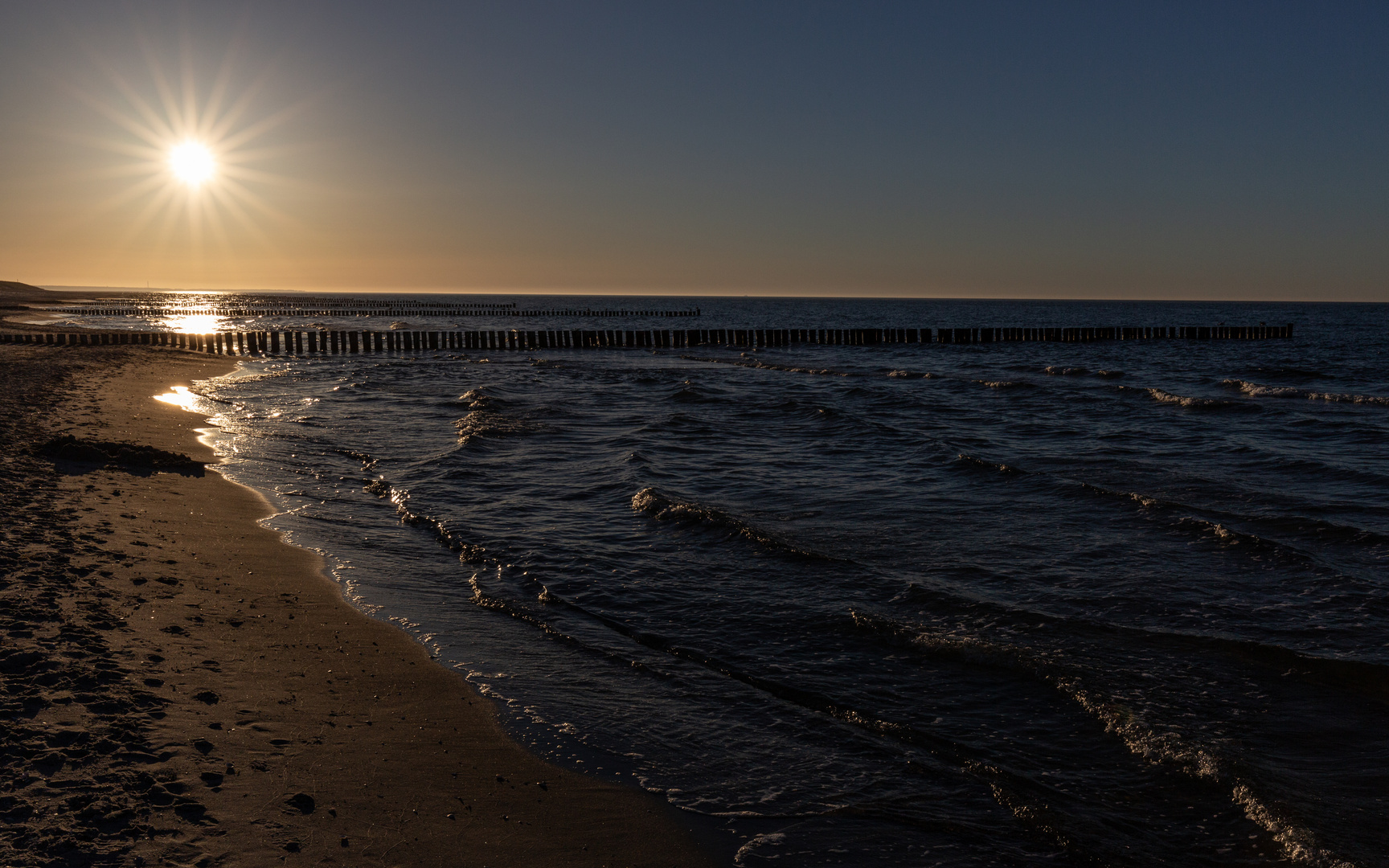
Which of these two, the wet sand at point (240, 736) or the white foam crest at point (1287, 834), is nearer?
the wet sand at point (240, 736)

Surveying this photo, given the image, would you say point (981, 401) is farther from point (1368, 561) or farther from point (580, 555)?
point (580, 555)

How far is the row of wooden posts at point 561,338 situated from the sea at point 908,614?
26827 mm

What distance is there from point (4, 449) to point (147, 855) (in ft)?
35.6

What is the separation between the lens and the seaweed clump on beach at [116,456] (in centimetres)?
1187

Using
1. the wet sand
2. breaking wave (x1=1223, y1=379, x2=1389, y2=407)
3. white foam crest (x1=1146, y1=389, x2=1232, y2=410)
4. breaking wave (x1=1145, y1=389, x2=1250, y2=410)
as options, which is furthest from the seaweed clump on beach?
breaking wave (x1=1223, y1=379, x2=1389, y2=407)

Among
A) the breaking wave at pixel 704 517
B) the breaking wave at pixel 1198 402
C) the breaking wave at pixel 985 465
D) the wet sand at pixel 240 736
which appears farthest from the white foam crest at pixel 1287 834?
the breaking wave at pixel 1198 402

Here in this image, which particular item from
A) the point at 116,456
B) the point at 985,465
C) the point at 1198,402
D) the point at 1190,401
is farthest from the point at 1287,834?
the point at 1190,401

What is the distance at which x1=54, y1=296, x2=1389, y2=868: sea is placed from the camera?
16.4 feet

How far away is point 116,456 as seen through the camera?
1219cm

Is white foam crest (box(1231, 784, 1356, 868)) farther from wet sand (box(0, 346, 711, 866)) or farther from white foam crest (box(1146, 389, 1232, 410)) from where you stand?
white foam crest (box(1146, 389, 1232, 410))

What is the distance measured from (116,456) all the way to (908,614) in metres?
11.1

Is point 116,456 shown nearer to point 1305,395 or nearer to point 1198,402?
point 1198,402

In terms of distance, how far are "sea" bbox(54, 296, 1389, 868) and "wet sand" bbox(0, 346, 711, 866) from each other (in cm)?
44

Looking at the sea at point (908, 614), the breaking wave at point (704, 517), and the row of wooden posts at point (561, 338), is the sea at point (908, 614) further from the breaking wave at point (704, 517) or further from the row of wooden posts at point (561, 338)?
the row of wooden posts at point (561, 338)
